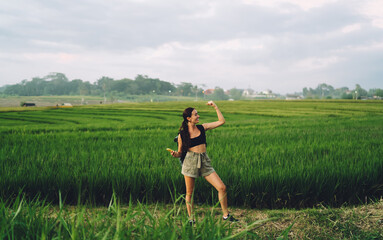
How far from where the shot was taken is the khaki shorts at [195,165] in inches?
106

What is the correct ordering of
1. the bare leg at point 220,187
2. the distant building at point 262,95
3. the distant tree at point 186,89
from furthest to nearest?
the distant building at point 262,95 → the distant tree at point 186,89 → the bare leg at point 220,187

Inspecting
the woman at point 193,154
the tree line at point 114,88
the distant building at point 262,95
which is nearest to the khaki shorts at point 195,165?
the woman at point 193,154

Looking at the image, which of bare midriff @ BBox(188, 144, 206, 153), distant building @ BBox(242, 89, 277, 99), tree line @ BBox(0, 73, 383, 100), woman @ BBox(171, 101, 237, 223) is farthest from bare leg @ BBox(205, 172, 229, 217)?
distant building @ BBox(242, 89, 277, 99)

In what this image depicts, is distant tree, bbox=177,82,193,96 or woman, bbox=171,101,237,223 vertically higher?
distant tree, bbox=177,82,193,96

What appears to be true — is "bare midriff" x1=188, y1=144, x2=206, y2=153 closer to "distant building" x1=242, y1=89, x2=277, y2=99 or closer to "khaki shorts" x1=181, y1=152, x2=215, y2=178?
"khaki shorts" x1=181, y1=152, x2=215, y2=178

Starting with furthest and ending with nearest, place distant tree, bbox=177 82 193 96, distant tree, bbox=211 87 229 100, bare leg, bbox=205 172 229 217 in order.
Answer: distant tree, bbox=177 82 193 96 → distant tree, bbox=211 87 229 100 → bare leg, bbox=205 172 229 217

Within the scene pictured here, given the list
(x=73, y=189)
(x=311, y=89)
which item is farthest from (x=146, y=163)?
(x=311, y=89)

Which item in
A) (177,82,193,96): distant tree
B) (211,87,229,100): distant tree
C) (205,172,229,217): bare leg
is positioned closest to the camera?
(205,172,229,217): bare leg

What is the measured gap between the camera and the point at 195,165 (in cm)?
270

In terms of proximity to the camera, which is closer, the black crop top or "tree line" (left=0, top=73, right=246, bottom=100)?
the black crop top

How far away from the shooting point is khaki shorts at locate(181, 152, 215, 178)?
2.71 meters

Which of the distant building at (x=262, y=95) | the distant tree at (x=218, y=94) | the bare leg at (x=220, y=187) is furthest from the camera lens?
the distant building at (x=262, y=95)

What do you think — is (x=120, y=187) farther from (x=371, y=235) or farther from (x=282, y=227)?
(x=371, y=235)

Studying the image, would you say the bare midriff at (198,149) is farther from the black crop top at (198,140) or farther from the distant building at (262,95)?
the distant building at (262,95)
